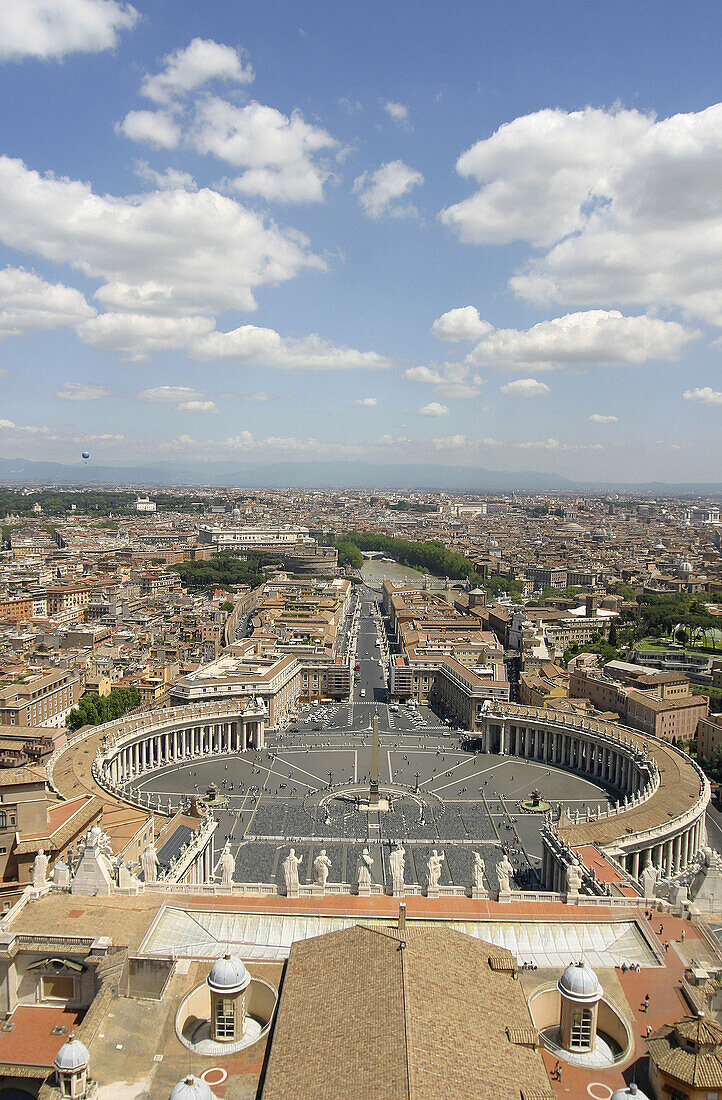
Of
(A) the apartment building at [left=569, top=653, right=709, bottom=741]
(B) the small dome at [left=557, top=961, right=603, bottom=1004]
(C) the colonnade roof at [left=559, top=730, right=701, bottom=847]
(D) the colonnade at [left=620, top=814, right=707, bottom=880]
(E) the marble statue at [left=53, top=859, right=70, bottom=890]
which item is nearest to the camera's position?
(B) the small dome at [left=557, top=961, right=603, bottom=1004]

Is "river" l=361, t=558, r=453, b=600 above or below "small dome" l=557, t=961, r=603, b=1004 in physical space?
below

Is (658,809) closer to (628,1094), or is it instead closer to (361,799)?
(361,799)

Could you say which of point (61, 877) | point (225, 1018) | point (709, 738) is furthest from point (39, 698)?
point (709, 738)

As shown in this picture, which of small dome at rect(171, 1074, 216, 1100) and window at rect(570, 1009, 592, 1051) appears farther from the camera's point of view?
window at rect(570, 1009, 592, 1051)

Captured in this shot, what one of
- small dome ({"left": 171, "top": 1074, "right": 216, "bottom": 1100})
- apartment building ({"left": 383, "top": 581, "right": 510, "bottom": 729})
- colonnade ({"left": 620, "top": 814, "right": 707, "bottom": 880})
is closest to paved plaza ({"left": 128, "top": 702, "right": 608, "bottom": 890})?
apartment building ({"left": 383, "top": 581, "right": 510, "bottom": 729})

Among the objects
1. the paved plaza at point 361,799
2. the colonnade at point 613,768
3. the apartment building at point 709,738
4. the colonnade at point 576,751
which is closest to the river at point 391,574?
the colonnade at point 576,751

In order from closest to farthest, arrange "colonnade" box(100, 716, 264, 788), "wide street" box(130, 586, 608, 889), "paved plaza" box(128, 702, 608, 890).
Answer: "paved plaza" box(128, 702, 608, 890)
"wide street" box(130, 586, 608, 889)
"colonnade" box(100, 716, 264, 788)

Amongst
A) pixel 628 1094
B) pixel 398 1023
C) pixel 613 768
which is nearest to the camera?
pixel 628 1094

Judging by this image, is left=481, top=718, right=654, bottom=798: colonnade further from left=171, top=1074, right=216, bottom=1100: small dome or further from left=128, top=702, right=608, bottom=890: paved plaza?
left=171, top=1074, right=216, bottom=1100: small dome
